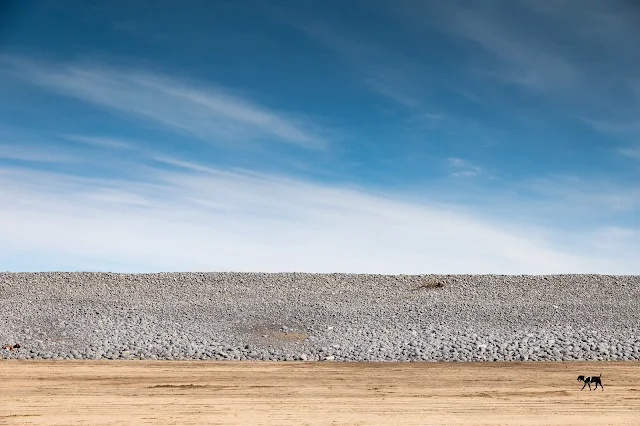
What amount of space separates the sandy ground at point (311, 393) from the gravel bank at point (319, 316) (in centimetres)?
167

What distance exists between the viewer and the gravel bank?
1580 centimetres

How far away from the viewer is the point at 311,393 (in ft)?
A: 34.5

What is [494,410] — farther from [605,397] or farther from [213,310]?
[213,310]

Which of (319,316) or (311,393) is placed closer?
(311,393)

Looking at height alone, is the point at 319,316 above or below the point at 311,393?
above

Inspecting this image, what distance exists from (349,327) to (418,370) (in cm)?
578

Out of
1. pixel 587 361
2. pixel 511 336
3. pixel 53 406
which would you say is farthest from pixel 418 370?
pixel 53 406

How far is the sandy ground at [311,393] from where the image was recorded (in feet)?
28.6

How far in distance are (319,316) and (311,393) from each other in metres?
9.77

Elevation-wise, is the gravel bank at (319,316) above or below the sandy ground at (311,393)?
above

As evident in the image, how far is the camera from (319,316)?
66.5 ft

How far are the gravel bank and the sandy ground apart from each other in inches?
65.6

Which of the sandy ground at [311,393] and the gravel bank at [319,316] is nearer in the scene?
the sandy ground at [311,393]

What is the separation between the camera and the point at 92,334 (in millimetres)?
17562
